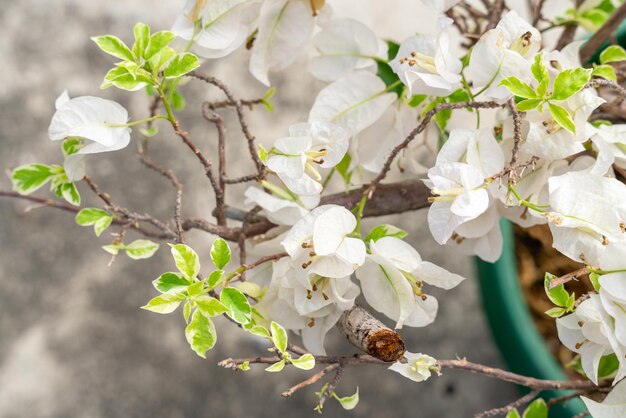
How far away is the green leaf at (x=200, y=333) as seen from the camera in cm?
43

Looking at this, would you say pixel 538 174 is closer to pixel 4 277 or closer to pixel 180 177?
pixel 180 177

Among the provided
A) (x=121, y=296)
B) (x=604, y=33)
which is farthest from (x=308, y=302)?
(x=121, y=296)

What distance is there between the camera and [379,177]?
1.67 feet

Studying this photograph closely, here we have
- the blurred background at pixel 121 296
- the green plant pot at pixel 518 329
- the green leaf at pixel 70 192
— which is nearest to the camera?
the green leaf at pixel 70 192

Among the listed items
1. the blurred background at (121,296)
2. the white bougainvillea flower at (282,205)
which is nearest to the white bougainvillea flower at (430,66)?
the white bougainvillea flower at (282,205)

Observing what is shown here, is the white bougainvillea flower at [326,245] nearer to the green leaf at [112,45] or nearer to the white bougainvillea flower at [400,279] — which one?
the white bougainvillea flower at [400,279]

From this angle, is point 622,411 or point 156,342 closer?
point 622,411

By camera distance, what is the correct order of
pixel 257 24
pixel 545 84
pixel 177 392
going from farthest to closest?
pixel 177 392
pixel 257 24
pixel 545 84

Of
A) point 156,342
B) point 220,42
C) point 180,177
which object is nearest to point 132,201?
point 180,177

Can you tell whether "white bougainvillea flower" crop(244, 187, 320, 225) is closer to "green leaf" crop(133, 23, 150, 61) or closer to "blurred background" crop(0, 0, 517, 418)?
"green leaf" crop(133, 23, 150, 61)

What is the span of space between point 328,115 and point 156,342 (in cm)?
60

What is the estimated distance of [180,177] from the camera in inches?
41.4

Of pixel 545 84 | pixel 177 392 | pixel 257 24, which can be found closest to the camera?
pixel 545 84

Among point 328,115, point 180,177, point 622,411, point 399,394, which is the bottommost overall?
point 399,394
